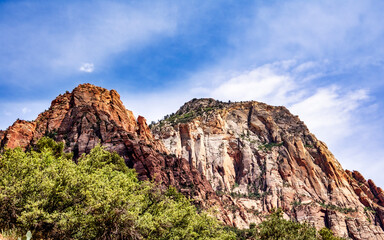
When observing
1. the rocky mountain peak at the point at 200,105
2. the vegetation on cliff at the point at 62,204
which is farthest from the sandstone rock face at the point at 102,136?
the rocky mountain peak at the point at 200,105

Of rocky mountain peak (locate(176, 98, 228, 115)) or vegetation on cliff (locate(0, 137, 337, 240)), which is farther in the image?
rocky mountain peak (locate(176, 98, 228, 115))

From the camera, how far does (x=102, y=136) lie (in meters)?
91.6

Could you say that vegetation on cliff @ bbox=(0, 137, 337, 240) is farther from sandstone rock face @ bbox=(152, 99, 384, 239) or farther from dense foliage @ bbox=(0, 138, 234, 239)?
sandstone rock face @ bbox=(152, 99, 384, 239)

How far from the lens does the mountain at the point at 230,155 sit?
92.0 m

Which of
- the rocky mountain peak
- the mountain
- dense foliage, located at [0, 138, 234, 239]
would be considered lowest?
dense foliage, located at [0, 138, 234, 239]

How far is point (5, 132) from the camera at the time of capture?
91250 mm

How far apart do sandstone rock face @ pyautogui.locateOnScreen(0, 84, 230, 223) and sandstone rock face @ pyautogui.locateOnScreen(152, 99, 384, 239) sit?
22.2 m

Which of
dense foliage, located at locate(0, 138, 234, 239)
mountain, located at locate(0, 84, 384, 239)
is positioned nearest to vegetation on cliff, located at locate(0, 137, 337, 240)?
dense foliage, located at locate(0, 138, 234, 239)

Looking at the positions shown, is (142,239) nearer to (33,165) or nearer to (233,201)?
(33,165)

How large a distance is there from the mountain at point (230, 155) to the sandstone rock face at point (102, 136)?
314mm

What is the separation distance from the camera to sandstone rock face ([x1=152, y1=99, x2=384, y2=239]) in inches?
4658

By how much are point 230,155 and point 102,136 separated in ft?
256

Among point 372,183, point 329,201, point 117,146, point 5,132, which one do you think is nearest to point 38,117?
point 5,132

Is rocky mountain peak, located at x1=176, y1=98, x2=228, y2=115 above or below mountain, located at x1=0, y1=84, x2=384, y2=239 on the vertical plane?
above
